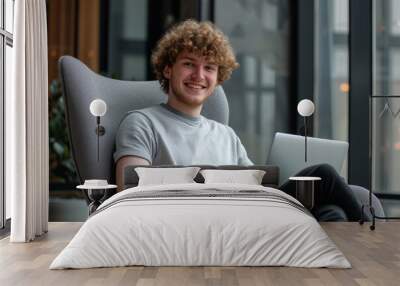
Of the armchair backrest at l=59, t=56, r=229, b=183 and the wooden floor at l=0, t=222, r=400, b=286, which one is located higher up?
the armchair backrest at l=59, t=56, r=229, b=183

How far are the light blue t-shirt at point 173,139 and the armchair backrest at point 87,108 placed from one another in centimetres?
10

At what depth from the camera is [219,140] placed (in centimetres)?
563

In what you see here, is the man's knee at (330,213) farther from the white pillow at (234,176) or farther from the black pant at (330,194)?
the white pillow at (234,176)

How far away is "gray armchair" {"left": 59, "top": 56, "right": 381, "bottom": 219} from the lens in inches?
203

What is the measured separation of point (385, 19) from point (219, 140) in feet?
7.13

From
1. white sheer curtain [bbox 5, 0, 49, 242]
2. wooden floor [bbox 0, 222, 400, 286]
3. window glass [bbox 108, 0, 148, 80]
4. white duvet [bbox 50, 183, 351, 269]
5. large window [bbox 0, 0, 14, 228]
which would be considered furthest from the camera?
window glass [bbox 108, 0, 148, 80]

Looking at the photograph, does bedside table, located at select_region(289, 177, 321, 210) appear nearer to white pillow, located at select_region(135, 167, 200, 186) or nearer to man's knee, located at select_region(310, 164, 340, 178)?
man's knee, located at select_region(310, 164, 340, 178)

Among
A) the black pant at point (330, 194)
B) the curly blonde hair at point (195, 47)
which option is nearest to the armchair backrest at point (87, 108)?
the curly blonde hair at point (195, 47)

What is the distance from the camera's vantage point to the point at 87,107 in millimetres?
5242

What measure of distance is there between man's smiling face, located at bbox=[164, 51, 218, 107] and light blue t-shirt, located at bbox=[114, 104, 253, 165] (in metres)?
0.13

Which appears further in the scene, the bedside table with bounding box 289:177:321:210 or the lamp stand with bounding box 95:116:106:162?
the lamp stand with bounding box 95:116:106:162

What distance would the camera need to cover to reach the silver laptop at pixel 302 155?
550 cm

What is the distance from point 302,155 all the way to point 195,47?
1.35 metres

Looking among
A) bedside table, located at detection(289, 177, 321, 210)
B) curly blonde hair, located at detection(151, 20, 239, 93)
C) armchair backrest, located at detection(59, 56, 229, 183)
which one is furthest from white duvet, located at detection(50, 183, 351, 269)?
curly blonde hair, located at detection(151, 20, 239, 93)
